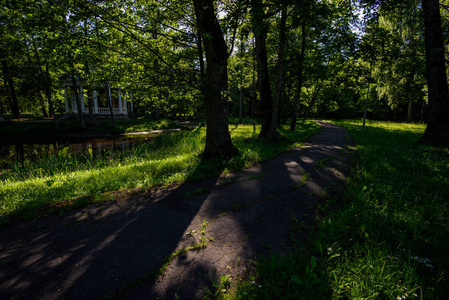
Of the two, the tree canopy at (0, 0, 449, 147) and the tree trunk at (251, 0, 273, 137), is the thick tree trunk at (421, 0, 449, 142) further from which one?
the tree trunk at (251, 0, 273, 137)

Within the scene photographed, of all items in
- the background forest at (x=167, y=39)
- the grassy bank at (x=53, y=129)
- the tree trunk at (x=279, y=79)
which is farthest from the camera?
the grassy bank at (x=53, y=129)

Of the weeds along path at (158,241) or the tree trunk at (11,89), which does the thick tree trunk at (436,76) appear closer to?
the weeds along path at (158,241)

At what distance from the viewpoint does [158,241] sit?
288 cm

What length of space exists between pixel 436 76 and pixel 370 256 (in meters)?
11.2

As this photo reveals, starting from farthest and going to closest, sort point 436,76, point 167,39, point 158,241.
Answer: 1. point 436,76
2. point 167,39
3. point 158,241

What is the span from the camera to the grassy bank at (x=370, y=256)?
1919mm

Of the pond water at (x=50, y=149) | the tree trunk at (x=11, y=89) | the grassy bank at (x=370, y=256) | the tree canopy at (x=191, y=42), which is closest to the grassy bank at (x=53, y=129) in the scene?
the pond water at (x=50, y=149)

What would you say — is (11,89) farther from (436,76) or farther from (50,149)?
(436,76)

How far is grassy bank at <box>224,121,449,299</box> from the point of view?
6.30 ft

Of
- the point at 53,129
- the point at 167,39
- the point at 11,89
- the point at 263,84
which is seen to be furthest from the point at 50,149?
the point at 11,89

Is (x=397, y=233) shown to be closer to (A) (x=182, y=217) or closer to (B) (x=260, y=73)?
(A) (x=182, y=217)

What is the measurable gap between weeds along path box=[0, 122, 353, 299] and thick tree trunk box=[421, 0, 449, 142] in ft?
27.3

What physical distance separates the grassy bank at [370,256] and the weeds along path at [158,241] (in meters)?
0.30

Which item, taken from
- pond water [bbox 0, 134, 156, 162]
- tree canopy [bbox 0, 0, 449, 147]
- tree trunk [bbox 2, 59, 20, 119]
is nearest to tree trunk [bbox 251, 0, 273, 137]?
tree canopy [bbox 0, 0, 449, 147]
